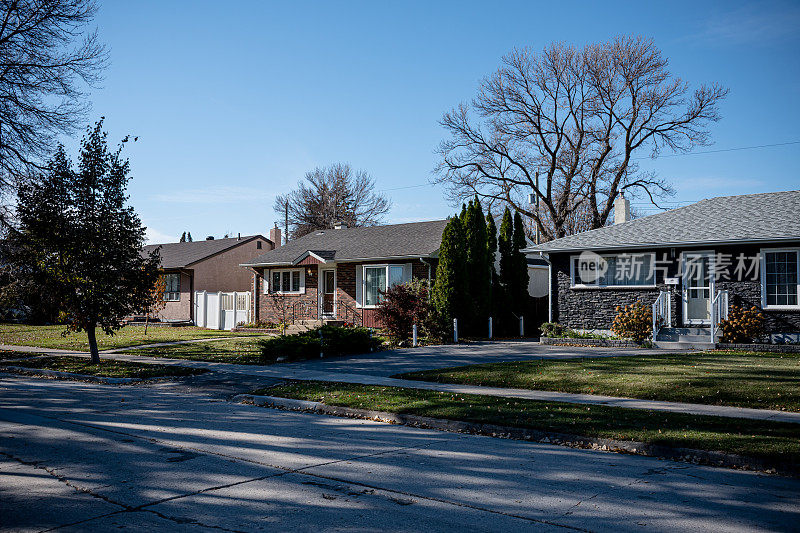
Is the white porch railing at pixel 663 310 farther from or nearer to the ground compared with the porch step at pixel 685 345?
farther from the ground

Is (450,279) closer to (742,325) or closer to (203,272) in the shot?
(742,325)

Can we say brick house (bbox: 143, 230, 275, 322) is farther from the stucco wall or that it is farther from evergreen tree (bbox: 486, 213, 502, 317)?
evergreen tree (bbox: 486, 213, 502, 317)

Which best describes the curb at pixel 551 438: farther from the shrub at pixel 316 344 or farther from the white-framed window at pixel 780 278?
the white-framed window at pixel 780 278

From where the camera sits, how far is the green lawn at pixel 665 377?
433 inches

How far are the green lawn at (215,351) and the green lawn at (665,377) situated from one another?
6.11 metres

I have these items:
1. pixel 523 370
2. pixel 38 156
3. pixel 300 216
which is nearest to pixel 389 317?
pixel 523 370

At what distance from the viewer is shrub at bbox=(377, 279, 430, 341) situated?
70.4ft

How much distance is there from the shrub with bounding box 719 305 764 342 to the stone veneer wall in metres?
0.50

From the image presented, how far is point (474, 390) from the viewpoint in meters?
12.4

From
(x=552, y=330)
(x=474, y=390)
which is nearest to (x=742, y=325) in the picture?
(x=552, y=330)

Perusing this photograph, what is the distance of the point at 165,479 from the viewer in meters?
6.16

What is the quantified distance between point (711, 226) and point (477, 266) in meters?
8.48

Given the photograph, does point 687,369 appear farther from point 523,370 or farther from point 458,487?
point 458,487

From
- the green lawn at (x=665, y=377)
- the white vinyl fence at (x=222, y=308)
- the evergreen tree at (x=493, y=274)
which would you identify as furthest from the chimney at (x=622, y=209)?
the white vinyl fence at (x=222, y=308)
